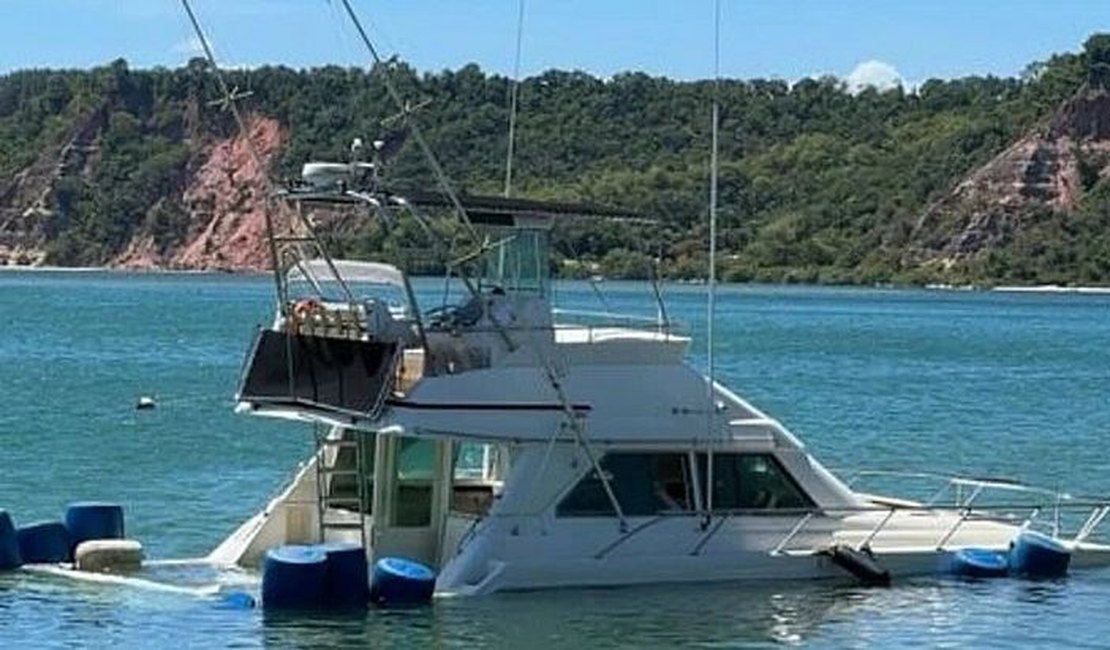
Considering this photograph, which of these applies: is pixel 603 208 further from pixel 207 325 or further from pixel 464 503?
pixel 207 325

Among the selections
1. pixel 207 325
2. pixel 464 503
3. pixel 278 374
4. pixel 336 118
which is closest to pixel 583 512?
pixel 464 503

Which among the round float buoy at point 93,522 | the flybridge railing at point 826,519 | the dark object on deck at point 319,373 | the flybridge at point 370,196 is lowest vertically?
the round float buoy at point 93,522

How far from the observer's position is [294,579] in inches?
934

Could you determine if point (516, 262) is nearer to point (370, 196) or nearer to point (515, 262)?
point (515, 262)

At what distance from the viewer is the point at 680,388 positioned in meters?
25.3

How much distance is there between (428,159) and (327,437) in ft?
11.7

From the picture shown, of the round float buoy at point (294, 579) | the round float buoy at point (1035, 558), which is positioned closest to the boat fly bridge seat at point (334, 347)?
the round float buoy at point (294, 579)

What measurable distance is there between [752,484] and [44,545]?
7.19 metres

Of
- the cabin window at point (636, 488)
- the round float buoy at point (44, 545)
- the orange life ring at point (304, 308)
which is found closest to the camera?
the cabin window at point (636, 488)

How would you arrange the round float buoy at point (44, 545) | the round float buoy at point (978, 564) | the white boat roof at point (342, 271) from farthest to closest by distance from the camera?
the round float buoy at point (44, 545)
the round float buoy at point (978, 564)
the white boat roof at point (342, 271)

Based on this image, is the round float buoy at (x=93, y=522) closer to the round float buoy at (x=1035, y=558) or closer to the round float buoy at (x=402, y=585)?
the round float buoy at (x=402, y=585)

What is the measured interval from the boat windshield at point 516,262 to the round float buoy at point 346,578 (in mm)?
2980

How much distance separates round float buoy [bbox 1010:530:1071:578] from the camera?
2698cm

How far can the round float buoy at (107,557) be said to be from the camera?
25.9 metres
